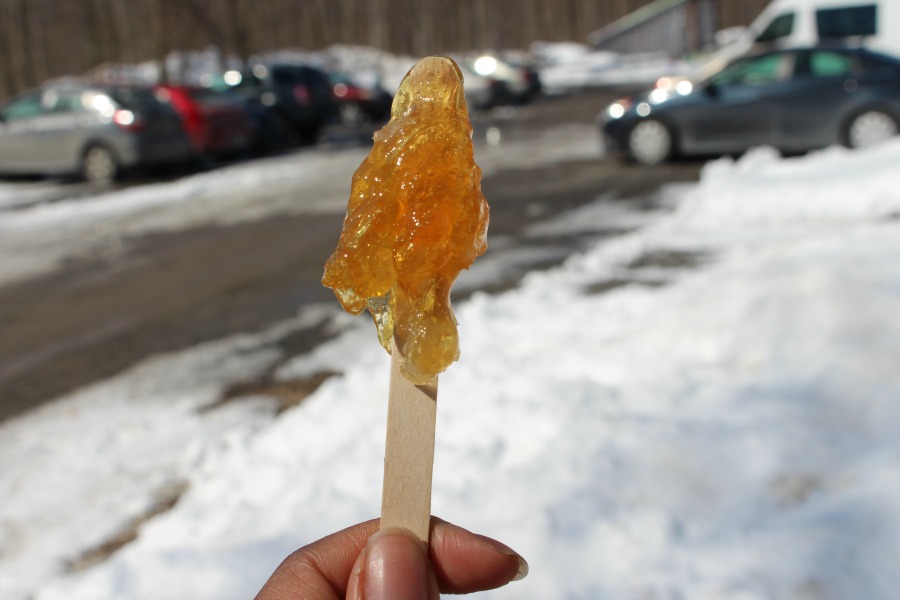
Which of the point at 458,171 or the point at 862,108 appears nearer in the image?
the point at 458,171

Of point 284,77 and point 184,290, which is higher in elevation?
point 284,77

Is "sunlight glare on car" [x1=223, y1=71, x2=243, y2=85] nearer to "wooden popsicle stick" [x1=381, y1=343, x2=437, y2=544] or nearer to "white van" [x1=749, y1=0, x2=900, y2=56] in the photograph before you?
"white van" [x1=749, y1=0, x2=900, y2=56]

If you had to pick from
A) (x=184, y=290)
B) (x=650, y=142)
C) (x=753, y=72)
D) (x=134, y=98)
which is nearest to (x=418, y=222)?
(x=184, y=290)

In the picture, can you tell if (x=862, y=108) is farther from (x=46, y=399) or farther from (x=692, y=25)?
(x=692, y=25)

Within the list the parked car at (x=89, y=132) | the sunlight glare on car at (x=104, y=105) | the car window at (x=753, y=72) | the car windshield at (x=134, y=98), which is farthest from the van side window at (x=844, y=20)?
the sunlight glare on car at (x=104, y=105)

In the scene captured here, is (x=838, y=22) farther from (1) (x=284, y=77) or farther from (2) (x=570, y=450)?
(2) (x=570, y=450)

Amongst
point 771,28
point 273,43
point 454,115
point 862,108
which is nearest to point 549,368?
point 454,115
